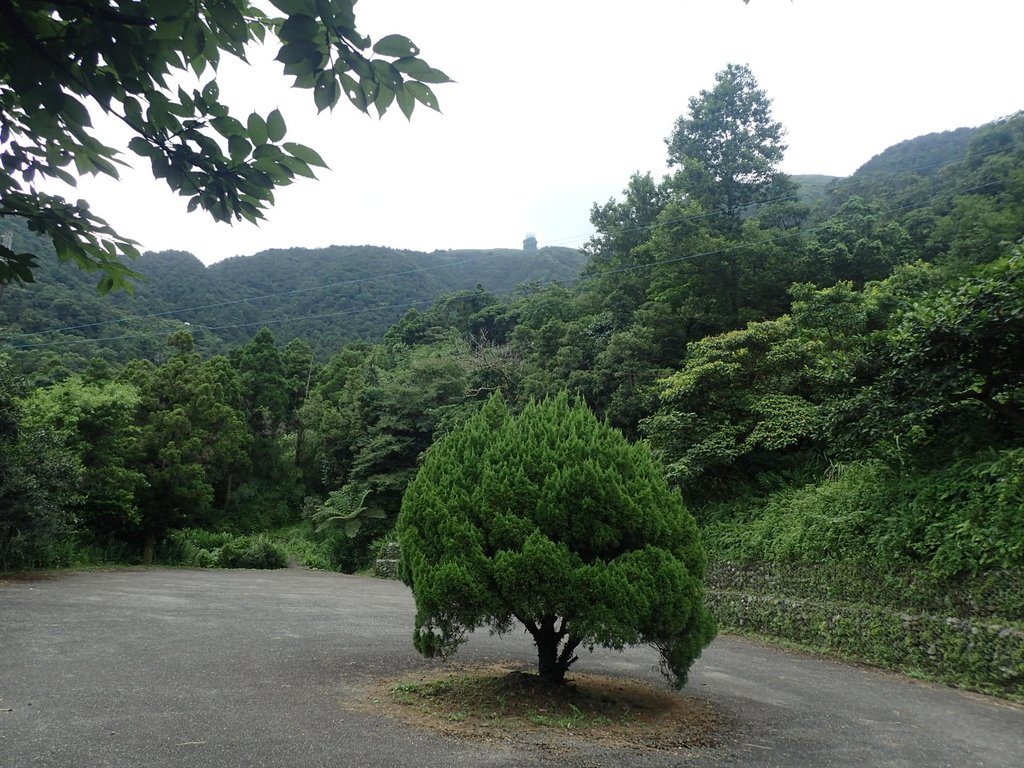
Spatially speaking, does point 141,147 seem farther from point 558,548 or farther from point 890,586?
point 890,586

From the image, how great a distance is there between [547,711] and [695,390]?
339 inches

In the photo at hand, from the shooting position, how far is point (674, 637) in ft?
14.4

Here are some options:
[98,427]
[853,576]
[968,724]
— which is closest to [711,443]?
[853,576]

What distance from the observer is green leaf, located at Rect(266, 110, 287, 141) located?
155 centimetres

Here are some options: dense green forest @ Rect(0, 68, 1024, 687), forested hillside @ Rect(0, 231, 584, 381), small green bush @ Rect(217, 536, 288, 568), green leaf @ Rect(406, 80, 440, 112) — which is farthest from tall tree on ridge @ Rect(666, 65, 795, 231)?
green leaf @ Rect(406, 80, 440, 112)

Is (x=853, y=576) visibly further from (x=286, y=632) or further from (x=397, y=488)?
(x=397, y=488)

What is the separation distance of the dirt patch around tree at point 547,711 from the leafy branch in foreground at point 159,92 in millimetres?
3400

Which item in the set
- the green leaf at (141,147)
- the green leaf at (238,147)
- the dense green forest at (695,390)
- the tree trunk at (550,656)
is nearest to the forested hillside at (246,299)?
the dense green forest at (695,390)

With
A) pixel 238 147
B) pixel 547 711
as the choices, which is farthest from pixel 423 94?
pixel 547 711

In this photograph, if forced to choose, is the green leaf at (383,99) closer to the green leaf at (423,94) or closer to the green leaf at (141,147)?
the green leaf at (423,94)

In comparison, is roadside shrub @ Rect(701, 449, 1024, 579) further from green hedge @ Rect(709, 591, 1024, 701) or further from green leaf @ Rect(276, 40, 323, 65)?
green leaf @ Rect(276, 40, 323, 65)

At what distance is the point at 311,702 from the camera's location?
4445 millimetres

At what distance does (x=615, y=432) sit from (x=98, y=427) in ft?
56.0

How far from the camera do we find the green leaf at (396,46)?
4.63ft
